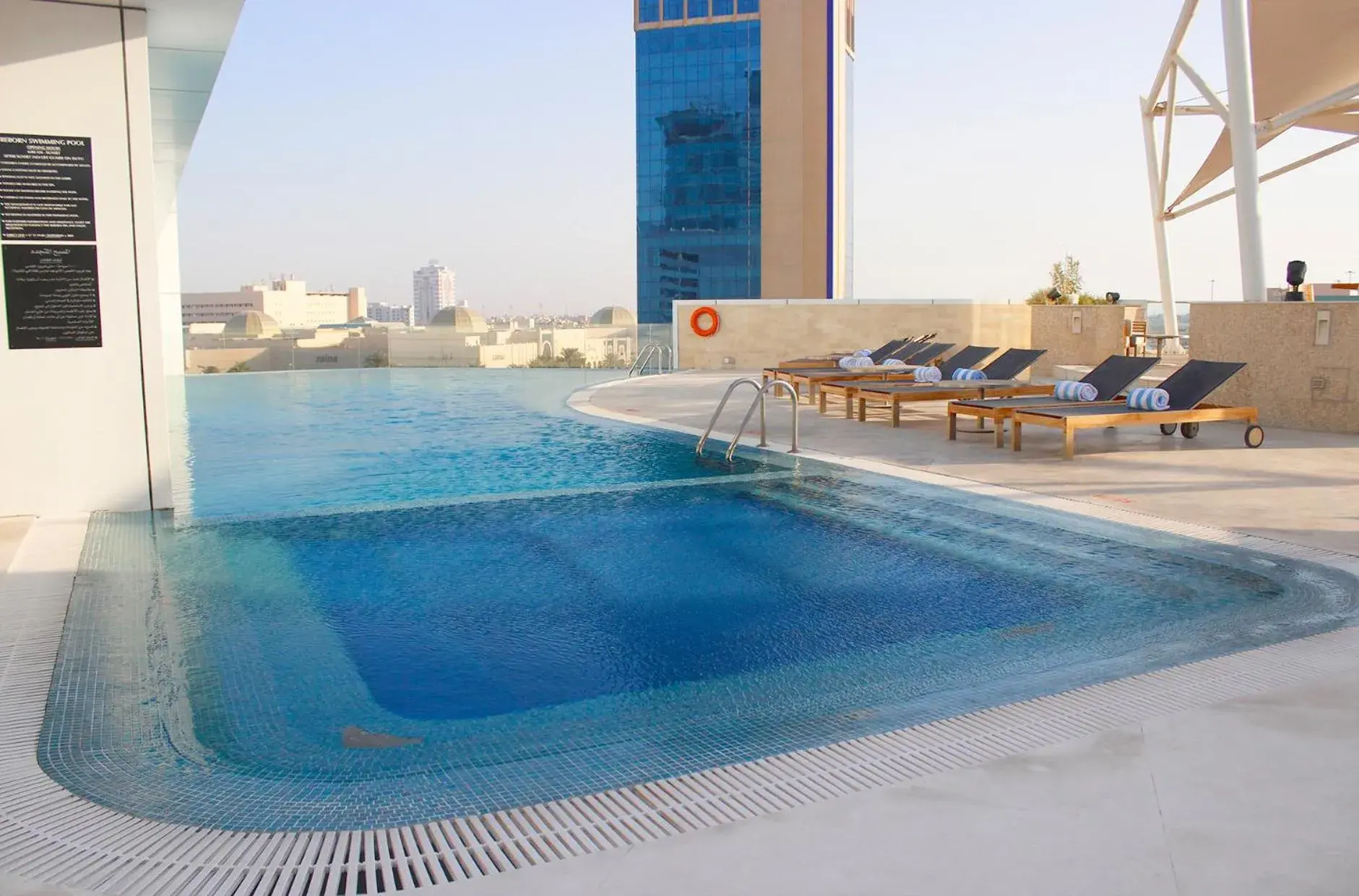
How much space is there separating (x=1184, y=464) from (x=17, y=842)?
8276mm

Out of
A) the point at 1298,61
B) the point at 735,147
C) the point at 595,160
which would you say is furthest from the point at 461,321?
the point at 735,147

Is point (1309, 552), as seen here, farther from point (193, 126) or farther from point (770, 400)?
point (193, 126)

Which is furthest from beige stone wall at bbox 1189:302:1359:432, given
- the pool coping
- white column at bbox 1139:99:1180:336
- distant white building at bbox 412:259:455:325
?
distant white building at bbox 412:259:455:325

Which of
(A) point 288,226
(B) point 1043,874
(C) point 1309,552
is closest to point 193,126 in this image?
(C) point 1309,552

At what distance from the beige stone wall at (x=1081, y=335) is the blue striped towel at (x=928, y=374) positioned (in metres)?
6.68

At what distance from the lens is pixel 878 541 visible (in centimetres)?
620

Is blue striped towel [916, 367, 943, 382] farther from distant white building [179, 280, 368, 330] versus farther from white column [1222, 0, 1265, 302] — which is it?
distant white building [179, 280, 368, 330]

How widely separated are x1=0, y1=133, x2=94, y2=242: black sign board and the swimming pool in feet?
5.86

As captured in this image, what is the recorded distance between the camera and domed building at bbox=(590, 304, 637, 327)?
2108 cm

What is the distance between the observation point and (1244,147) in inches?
504

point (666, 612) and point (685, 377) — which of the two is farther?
point (685, 377)

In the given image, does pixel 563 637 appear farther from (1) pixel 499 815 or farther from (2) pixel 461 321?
(2) pixel 461 321

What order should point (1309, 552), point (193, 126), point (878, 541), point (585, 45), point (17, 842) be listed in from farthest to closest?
1. point (585, 45)
2. point (193, 126)
3. point (878, 541)
4. point (1309, 552)
5. point (17, 842)

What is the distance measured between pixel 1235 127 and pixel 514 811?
1310 centimetres
